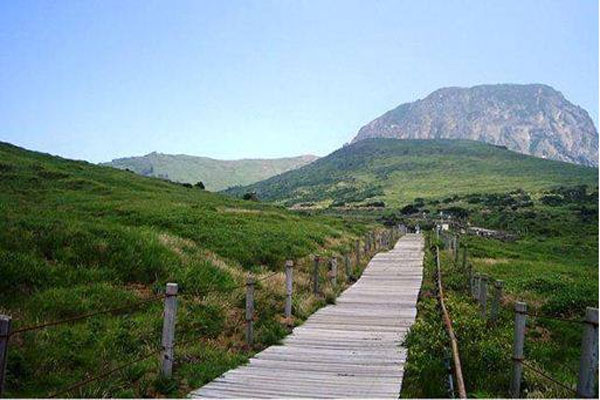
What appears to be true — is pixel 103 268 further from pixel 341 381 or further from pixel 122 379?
pixel 341 381

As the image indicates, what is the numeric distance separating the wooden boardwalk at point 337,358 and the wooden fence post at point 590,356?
9.70 feet

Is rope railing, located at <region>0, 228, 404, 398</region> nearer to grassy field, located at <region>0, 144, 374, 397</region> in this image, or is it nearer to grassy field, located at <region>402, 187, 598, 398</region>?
grassy field, located at <region>0, 144, 374, 397</region>

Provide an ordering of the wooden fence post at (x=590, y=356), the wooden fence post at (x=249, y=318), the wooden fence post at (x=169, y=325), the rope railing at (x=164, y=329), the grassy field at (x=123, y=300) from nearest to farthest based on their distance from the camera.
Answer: the rope railing at (x=164, y=329), the wooden fence post at (x=590, y=356), the grassy field at (x=123, y=300), the wooden fence post at (x=169, y=325), the wooden fence post at (x=249, y=318)

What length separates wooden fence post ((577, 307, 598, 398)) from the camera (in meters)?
8.62

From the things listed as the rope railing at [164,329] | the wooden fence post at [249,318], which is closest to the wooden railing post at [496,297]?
the rope railing at [164,329]

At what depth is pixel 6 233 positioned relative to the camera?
16125 millimetres

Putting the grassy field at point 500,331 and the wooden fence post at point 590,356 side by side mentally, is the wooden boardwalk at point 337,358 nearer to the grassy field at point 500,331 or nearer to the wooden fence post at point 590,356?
the grassy field at point 500,331

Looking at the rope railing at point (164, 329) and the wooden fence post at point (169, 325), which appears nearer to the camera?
the rope railing at point (164, 329)

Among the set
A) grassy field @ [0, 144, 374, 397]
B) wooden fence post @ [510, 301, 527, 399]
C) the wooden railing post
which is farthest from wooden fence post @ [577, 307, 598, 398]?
the wooden railing post

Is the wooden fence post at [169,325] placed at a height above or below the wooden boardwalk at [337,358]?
above

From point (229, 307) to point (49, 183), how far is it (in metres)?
35.2

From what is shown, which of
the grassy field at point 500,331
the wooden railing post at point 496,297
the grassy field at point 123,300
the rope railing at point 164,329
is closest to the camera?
the rope railing at point 164,329

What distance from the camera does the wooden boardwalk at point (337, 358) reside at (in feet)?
33.6

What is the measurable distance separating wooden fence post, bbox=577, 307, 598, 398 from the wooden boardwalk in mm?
2956
